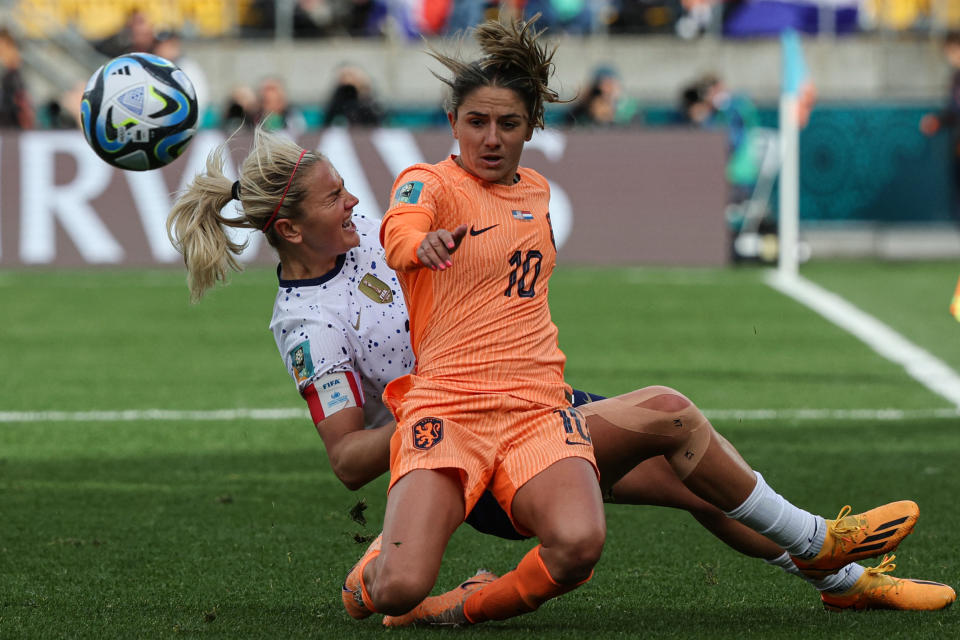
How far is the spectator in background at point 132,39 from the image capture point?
18141 mm

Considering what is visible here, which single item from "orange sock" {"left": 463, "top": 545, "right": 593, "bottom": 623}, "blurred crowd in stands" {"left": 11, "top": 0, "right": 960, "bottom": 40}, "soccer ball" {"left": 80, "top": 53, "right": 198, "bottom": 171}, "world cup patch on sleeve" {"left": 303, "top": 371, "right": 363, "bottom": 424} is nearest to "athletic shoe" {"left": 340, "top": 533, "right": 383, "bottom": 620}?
"orange sock" {"left": 463, "top": 545, "right": 593, "bottom": 623}

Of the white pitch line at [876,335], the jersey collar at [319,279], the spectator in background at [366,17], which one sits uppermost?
the spectator in background at [366,17]

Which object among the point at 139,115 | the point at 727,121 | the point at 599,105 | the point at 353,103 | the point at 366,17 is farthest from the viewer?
the point at 366,17

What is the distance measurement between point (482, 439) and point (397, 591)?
48 centimetres

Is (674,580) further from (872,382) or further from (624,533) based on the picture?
(872,382)

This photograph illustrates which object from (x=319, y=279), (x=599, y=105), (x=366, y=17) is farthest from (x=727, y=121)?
(x=319, y=279)

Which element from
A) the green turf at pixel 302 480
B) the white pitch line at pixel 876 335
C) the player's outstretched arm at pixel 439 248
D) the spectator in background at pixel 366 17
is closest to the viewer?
the player's outstretched arm at pixel 439 248

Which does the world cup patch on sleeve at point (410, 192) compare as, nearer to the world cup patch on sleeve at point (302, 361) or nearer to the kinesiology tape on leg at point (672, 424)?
the world cup patch on sleeve at point (302, 361)

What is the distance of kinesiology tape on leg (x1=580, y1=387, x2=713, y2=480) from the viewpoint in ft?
14.4

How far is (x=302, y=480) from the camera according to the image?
270 inches

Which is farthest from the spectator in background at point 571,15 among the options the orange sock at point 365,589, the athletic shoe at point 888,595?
the orange sock at point 365,589

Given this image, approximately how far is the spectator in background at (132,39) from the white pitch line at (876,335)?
25.0 ft

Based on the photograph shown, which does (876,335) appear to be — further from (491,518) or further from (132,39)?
(132,39)

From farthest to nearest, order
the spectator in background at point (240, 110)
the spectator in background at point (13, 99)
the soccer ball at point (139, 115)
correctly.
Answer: the spectator in background at point (13, 99)
the spectator in background at point (240, 110)
the soccer ball at point (139, 115)
